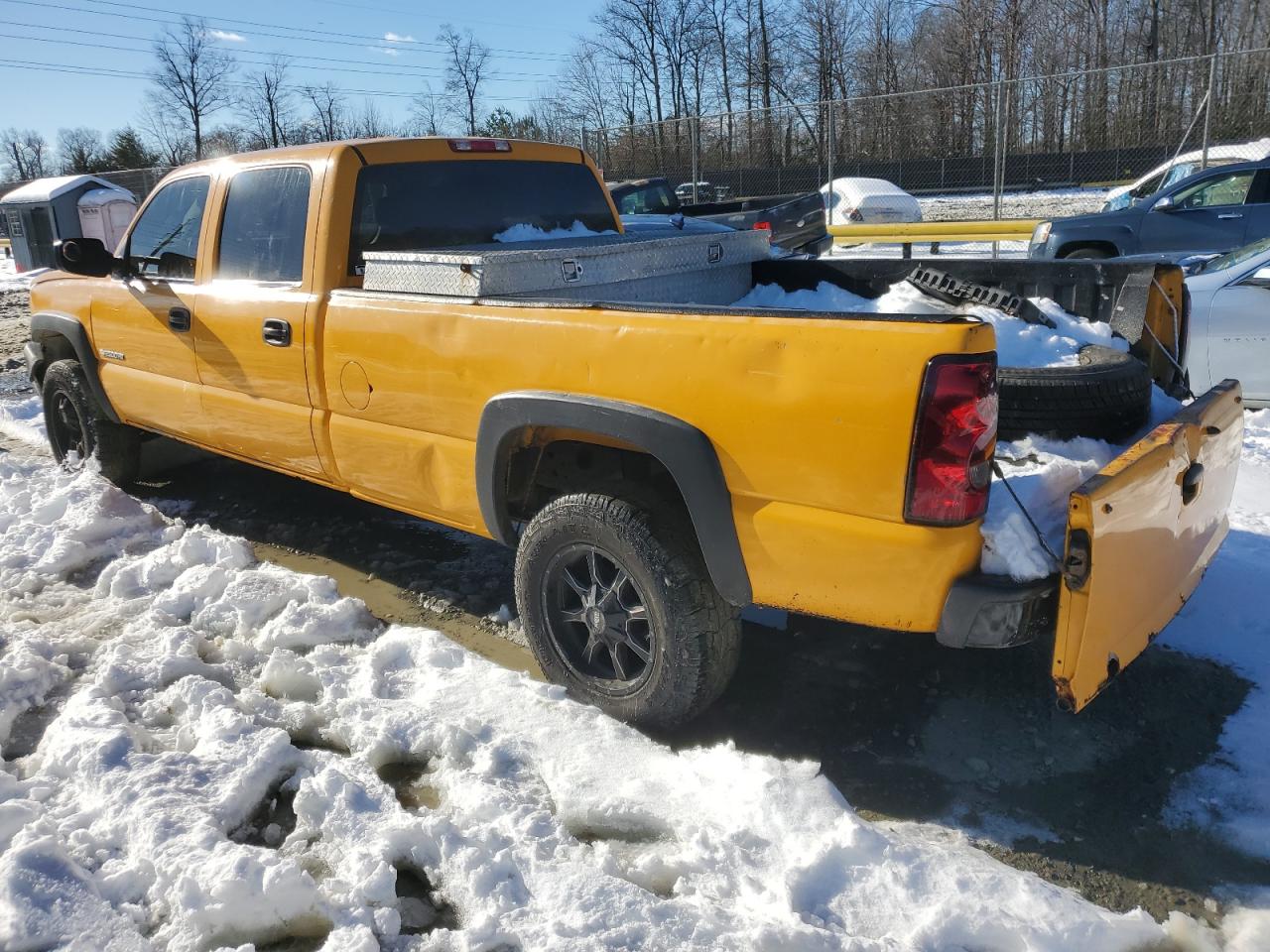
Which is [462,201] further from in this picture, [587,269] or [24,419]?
[24,419]

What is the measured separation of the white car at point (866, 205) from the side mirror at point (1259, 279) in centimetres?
1166

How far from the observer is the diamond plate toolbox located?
3457 millimetres

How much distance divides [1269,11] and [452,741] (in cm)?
3546

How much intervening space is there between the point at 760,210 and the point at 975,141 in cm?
1213

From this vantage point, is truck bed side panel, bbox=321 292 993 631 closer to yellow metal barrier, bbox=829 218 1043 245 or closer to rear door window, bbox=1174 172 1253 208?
rear door window, bbox=1174 172 1253 208

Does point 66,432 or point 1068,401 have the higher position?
point 1068,401

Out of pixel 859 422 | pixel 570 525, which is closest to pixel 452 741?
pixel 570 525

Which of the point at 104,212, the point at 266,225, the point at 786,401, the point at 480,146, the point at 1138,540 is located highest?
the point at 104,212

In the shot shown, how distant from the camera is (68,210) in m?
20.5

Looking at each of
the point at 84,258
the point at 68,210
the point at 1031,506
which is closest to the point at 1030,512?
the point at 1031,506

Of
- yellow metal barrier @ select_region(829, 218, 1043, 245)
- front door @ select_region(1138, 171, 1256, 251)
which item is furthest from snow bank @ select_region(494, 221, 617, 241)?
yellow metal barrier @ select_region(829, 218, 1043, 245)

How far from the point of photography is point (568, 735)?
3.13 metres

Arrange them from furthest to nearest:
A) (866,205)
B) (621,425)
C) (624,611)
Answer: (866,205) < (624,611) < (621,425)

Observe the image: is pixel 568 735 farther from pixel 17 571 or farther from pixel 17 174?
pixel 17 174
